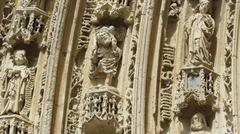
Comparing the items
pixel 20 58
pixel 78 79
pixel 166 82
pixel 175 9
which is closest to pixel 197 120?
pixel 166 82

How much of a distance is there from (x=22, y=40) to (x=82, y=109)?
1670 mm

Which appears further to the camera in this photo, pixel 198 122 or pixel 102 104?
pixel 102 104

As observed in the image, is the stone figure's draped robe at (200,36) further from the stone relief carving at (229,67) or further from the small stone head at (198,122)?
the small stone head at (198,122)

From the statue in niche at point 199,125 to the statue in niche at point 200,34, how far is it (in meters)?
0.83

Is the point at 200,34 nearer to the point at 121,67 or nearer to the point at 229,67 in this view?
the point at 229,67

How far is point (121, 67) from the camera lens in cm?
1187

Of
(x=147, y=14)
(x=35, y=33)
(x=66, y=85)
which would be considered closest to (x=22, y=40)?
(x=35, y=33)

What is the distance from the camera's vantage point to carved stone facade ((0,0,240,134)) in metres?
11.2

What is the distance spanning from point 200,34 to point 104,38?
1.61 m

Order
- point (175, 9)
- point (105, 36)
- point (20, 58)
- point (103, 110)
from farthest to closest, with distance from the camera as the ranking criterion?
point (20, 58) → point (175, 9) → point (105, 36) → point (103, 110)

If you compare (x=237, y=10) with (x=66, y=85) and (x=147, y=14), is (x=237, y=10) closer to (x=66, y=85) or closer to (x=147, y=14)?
(x=147, y=14)

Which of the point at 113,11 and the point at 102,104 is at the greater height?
the point at 113,11

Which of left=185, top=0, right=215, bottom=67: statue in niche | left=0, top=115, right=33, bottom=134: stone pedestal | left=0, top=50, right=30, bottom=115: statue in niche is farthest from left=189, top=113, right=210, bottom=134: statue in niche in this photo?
left=0, top=50, right=30, bottom=115: statue in niche

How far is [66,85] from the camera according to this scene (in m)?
11.9
